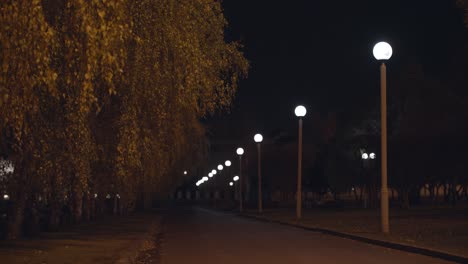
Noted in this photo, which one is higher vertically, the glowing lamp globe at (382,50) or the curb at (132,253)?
the glowing lamp globe at (382,50)

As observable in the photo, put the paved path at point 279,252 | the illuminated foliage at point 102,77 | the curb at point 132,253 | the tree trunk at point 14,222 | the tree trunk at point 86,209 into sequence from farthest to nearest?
1. the tree trunk at point 86,209
2. the tree trunk at point 14,222
3. the curb at point 132,253
4. the paved path at point 279,252
5. the illuminated foliage at point 102,77

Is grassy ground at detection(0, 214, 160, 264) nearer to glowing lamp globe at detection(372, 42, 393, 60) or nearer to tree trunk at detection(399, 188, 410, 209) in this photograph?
glowing lamp globe at detection(372, 42, 393, 60)

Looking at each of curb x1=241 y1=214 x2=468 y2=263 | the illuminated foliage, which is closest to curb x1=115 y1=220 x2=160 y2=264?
the illuminated foliage

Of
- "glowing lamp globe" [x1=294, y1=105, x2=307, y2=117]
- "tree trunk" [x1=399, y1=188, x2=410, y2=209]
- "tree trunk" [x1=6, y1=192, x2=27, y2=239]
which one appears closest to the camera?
"tree trunk" [x1=6, y1=192, x2=27, y2=239]

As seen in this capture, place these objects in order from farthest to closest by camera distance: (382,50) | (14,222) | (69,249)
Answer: (14,222) → (382,50) → (69,249)

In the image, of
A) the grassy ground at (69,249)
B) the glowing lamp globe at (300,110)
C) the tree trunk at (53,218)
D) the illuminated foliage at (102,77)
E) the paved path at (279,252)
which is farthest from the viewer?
the glowing lamp globe at (300,110)

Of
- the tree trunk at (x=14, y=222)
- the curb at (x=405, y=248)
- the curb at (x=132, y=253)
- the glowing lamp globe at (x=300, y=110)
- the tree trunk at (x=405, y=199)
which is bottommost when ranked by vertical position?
the curb at (x=132, y=253)

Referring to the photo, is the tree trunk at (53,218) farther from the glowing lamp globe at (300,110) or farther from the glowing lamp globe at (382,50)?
the glowing lamp globe at (382,50)

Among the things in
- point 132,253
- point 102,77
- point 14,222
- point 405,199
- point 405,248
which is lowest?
point 132,253

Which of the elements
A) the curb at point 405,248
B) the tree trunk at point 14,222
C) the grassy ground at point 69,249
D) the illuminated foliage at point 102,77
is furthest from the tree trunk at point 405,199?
the illuminated foliage at point 102,77

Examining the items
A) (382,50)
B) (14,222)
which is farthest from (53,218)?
(382,50)

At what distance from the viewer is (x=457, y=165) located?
68625mm

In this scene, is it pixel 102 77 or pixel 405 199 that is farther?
pixel 405 199

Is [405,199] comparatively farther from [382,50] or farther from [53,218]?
[382,50]
